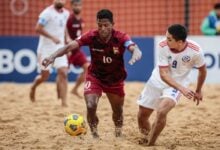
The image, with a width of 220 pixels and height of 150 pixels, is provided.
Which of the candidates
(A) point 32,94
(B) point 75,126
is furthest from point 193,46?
(A) point 32,94

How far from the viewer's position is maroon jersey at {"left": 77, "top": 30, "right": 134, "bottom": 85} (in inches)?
299

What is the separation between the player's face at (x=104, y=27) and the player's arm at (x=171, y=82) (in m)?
0.86

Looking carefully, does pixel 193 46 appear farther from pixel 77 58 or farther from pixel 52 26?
pixel 77 58

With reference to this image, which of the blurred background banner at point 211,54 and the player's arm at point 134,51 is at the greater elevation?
the player's arm at point 134,51

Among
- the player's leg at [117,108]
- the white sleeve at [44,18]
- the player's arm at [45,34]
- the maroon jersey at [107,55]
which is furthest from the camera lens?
the white sleeve at [44,18]

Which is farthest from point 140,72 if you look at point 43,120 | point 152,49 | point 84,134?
point 84,134

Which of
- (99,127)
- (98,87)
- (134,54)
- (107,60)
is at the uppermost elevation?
(134,54)

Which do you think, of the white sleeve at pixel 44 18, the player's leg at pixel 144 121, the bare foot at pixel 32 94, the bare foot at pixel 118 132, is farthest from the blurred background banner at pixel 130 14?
the player's leg at pixel 144 121

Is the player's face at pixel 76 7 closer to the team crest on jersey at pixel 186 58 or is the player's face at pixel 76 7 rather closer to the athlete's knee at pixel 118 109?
the athlete's knee at pixel 118 109

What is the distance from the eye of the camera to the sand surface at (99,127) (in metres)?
7.46

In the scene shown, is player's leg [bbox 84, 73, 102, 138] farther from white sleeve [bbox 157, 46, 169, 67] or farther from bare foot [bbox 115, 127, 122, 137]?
white sleeve [bbox 157, 46, 169, 67]

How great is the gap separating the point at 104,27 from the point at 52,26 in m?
4.19

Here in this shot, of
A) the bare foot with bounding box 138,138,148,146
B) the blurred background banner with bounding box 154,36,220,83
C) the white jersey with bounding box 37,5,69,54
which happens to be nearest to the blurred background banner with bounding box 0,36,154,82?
the blurred background banner with bounding box 154,36,220,83

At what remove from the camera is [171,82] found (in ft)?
23.3
